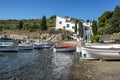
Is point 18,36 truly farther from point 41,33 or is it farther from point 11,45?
point 11,45

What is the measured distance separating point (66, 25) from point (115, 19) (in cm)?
2299

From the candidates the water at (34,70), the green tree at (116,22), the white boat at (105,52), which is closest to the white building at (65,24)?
the green tree at (116,22)

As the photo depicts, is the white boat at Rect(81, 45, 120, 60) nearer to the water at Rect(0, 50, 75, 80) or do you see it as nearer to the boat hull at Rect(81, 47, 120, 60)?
the boat hull at Rect(81, 47, 120, 60)

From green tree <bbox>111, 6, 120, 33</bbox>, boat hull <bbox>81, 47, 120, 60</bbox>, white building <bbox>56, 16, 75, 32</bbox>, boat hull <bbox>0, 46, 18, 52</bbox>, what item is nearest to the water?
boat hull <bbox>81, 47, 120, 60</bbox>

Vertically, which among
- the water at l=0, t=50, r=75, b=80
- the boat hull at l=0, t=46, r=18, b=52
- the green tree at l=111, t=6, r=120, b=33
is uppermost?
the green tree at l=111, t=6, r=120, b=33

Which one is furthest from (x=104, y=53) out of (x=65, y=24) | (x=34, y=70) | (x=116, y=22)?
(x=65, y=24)

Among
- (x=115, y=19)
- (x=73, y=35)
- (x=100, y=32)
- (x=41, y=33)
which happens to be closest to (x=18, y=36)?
(x=41, y=33)

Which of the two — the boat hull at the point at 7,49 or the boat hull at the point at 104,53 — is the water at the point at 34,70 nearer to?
the boat hull at the point at 104,53

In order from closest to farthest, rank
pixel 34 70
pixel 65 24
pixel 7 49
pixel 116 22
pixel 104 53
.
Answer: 1. pixel 34 70
2. pixel 104 53
3. pixel 7 49
4. pixel 116 22
5. pixel 65 24

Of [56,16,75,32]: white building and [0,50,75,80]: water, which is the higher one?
[56,16,75,32]: white building

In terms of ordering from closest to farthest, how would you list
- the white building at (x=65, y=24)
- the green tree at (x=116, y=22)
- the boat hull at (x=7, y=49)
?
the boat hull at (x=7, y=49)
the green tree at (x=116, y=22)
the white building at (x=65, y=24)

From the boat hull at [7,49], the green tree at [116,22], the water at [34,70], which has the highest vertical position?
the green tree at [116,22]

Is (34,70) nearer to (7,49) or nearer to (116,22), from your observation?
(7,49)

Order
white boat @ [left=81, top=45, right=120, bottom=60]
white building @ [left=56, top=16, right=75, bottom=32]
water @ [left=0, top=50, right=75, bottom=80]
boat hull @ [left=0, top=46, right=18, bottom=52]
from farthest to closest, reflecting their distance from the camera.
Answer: white building @ [left=56, top=16, right=75, bottom=32]
boat hull @ [left=0, top=46, right=18, bottom=52]
white boat @ [left=81, top=45, right=120, bottom=60]
water @ [left=0, top=50, right=75, bottom=80]
